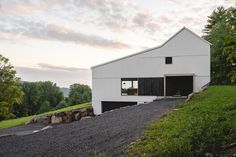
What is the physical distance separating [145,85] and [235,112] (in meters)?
13.7

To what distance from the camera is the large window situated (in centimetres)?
2171

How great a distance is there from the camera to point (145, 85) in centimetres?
2125

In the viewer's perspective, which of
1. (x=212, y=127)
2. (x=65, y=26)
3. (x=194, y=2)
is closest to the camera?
(x=212, y=127)

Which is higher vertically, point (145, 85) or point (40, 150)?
point (145, 85)

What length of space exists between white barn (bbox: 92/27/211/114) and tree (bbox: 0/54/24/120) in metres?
14.0

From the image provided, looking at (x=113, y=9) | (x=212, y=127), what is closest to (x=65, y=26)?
(x=113, y=9)

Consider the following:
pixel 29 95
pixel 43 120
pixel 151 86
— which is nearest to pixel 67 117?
pixel 43 120

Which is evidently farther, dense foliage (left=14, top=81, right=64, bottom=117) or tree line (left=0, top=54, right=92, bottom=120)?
dense foliage (left=14, top=81, right=64, bottom=117)

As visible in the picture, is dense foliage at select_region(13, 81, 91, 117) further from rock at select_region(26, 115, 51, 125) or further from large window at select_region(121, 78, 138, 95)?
large window at select_region(121, 78, 138, 95)

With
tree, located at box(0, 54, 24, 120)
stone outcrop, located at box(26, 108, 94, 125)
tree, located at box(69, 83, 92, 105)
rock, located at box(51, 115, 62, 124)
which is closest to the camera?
rock, located at box(51, 115, 62, 124)

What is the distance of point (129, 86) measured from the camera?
21.9 meters

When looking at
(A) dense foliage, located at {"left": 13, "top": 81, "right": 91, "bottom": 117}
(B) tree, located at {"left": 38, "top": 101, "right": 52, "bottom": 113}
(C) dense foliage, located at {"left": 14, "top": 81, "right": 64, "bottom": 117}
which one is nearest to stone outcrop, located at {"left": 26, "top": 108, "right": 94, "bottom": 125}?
(A) dense foliage, located at {"left": 13, "top": 81, "right": 91, "bottom": 117}

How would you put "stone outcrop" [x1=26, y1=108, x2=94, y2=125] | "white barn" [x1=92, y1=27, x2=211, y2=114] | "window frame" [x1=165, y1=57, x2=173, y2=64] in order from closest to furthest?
"white barn" [x1=92, y1=27, x2=211, y2=114] < "window frame" [x1=165, y1=57, x2=173, y2=64] < "stone outcrop" [x1=26, y1=108, x2=94, y2=125]

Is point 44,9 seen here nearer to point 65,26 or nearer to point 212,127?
point 65,26
